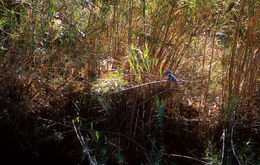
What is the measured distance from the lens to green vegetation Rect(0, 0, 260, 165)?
180 cm

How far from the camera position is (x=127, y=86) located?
186cm

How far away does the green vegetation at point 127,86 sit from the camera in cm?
A: 180

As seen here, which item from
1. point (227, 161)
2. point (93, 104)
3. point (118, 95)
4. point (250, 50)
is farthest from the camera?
point (93, 104)

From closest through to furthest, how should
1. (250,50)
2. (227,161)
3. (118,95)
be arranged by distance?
(227,161) → (250,50) → (118,95)

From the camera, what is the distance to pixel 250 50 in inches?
70.7

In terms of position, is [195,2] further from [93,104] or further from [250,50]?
[93,104]

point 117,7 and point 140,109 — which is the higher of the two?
point 117,7

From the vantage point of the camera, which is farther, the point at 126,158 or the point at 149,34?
the point at 149,34

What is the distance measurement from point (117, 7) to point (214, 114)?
1.03 m

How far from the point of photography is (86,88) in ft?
6.73

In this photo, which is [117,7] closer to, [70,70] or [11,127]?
[70,70]

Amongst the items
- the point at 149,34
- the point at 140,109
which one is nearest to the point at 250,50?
the point at 149,34

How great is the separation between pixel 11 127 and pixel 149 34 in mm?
1239

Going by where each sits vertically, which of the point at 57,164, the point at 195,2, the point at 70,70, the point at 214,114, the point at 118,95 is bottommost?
the point at 57,164
